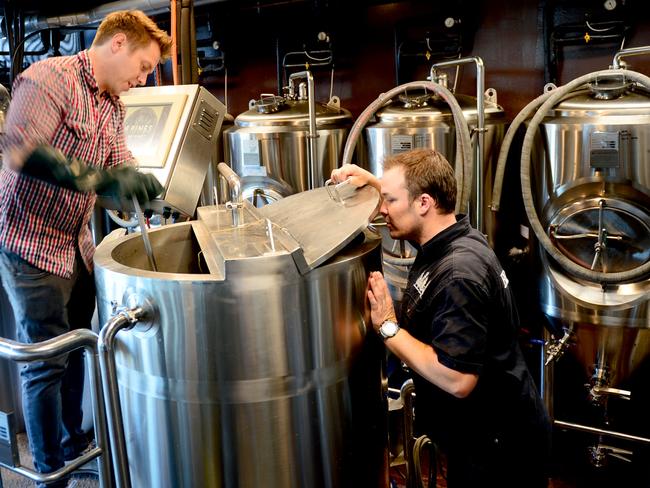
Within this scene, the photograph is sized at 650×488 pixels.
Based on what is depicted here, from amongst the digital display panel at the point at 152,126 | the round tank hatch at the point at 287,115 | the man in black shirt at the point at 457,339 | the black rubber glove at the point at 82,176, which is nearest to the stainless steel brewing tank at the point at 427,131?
the round tank hatch at the point at 287,115

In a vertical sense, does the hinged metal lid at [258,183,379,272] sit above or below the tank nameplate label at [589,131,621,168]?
below

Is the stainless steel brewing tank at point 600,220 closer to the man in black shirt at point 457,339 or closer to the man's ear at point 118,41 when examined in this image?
the man in black shirt at point 457,339

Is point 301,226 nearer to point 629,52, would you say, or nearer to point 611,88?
point 611,88

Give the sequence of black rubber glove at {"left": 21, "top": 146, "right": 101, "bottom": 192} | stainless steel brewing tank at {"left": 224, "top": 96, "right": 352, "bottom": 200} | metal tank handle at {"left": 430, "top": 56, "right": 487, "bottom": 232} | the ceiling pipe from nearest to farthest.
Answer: black rubber glove at {"left": 21, "top": 146, "right": 101, "bottom": 192}, metal tank handle at {"left": 430, "top": 56, "right": 487, "bottom": 232}, stainless steel brewing tank at {"left": 224, "top": 96, "right": 352, "bottom": 200}, the ceiling pipe

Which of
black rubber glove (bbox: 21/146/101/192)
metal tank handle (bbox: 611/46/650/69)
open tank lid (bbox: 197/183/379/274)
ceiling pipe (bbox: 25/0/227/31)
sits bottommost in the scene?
open tank lid (bbox: 197/183/379/274)

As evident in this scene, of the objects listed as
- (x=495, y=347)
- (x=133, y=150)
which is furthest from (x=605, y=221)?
(x=133, y=150)

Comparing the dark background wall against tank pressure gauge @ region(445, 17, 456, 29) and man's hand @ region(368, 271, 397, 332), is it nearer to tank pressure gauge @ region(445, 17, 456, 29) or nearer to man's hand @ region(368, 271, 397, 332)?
tank pressure gauge @ region(445, 17, 456, 29)

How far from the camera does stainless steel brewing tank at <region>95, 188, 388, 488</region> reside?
1481mm

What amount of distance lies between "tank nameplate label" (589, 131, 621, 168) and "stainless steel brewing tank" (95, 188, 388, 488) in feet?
3.88

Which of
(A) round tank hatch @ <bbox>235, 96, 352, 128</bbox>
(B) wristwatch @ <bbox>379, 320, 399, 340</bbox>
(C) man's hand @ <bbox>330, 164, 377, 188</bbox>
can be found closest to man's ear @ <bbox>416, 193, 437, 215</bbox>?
(C) man's hand @ <bbox>330, 164, 377, 188</bbox>

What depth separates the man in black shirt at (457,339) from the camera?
1.66 m

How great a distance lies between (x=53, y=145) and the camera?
205 cm

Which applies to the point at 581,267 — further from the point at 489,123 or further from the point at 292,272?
the point at 292,272

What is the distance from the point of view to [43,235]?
83.1 inches
